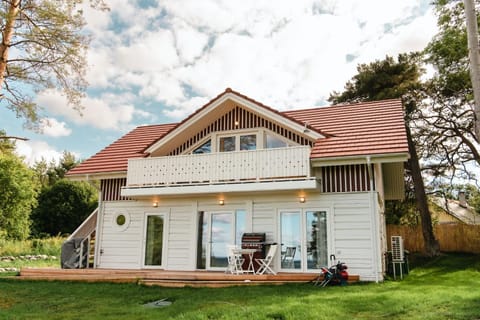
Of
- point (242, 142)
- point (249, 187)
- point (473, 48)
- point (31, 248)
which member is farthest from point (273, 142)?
point (31, 248)

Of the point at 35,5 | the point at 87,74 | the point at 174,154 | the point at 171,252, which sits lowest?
the point at 171,252

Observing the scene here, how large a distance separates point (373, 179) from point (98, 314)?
25.9 ft

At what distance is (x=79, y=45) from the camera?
10602mm

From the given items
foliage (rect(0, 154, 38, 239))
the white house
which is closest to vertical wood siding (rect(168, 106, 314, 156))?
the white house

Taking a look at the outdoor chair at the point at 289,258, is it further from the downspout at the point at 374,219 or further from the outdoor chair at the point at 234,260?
the downspout at the point at 374,219

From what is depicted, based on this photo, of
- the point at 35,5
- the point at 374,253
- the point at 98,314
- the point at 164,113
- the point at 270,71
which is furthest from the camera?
the point at 164,113

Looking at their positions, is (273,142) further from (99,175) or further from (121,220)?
(99,175)

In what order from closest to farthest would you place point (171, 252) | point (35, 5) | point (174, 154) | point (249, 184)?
1. point (35, 5)
2. point (249, 184)
3. point (171, 252)
4. point (174, 154)

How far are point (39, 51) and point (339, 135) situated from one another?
8.91 meters

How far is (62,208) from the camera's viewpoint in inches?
1141

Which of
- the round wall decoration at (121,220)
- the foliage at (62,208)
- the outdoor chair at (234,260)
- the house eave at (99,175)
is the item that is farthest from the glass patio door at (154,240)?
the foliage at (62,208)

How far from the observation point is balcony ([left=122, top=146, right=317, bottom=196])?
11492 millimetres

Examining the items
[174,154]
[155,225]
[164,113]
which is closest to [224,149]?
[174,154]

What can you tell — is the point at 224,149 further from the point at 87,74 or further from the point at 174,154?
the point at 87,74
